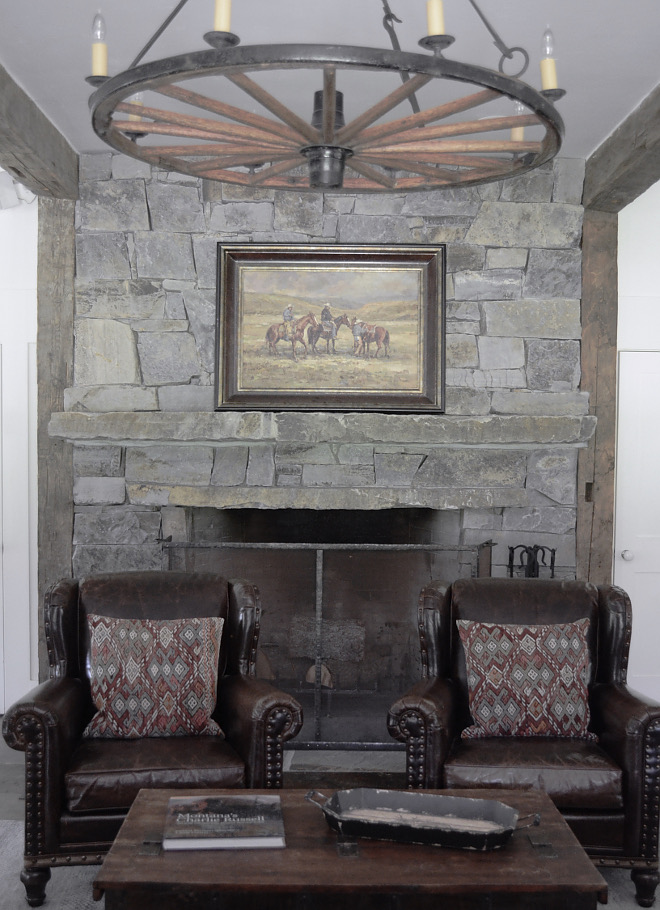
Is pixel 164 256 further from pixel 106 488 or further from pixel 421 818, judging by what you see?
pixel 421 818

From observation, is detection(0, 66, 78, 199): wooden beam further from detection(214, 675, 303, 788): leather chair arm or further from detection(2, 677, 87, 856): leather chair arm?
detection(214, 675, 303, 788): leather chair arm

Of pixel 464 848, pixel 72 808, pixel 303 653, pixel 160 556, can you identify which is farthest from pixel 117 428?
pixel 464 848

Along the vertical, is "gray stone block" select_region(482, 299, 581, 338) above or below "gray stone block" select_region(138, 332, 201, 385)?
above

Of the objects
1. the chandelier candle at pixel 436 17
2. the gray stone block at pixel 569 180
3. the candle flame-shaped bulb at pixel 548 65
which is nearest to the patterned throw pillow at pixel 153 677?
the candle flame-shaped bulb at pixel 548 65

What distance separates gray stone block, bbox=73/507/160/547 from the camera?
15.0 feet

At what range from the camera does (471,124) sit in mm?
1960

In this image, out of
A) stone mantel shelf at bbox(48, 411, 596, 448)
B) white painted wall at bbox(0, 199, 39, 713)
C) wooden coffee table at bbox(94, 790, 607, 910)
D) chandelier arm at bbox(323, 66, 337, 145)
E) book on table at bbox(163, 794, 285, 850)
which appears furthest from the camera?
white painted wall at bbox(0, 199, 39, 713)

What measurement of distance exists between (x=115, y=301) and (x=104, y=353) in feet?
0.86

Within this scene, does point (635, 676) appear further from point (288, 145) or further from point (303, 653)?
point (288, 145)

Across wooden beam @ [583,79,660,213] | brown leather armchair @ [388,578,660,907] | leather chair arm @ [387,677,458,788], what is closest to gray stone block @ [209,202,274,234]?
wooden beam @ [583,79,660,213]

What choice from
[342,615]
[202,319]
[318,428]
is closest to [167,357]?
[202,319]

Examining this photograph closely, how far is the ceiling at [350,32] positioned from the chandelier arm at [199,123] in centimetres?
115

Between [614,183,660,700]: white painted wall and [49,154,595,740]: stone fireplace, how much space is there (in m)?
0.53

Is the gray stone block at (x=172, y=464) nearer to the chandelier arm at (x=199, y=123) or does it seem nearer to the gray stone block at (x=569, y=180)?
the gray stone block at (x=569, y=180)
